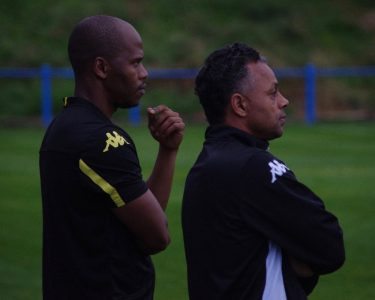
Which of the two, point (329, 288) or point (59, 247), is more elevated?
point (59, 247)

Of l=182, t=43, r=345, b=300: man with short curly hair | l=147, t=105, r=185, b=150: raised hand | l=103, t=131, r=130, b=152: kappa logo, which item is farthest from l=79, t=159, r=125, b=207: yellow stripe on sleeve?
l=147, t=105, r=185, b=150: raised hand

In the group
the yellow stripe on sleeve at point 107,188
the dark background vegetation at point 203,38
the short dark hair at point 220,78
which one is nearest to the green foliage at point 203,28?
the dark background vegetation at point 203,38

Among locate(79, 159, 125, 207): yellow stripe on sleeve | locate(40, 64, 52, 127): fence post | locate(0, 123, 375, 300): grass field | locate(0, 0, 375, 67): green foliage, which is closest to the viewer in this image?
locate(79, 159, 125, 207): yellow stripe on sleeve

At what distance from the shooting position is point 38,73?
29531mm

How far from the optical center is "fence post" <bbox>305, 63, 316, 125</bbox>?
1186 inches

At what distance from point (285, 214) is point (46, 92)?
84.3ft

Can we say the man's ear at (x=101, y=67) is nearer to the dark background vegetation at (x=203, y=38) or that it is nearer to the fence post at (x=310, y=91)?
the dark background vegetation at (x=203, y=38)

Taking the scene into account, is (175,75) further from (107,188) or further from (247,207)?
(247,207)

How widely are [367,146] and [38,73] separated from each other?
37.6 ft

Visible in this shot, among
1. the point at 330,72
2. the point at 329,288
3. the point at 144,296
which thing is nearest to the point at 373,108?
the point at 330,72

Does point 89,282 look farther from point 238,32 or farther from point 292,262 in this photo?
point 238,32

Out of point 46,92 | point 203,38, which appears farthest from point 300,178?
point 203,38

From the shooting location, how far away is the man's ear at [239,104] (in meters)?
4.05

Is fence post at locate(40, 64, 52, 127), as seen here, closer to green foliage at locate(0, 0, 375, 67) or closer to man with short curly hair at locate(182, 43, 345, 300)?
green foliage at locate(0, 0, 375, 67)
